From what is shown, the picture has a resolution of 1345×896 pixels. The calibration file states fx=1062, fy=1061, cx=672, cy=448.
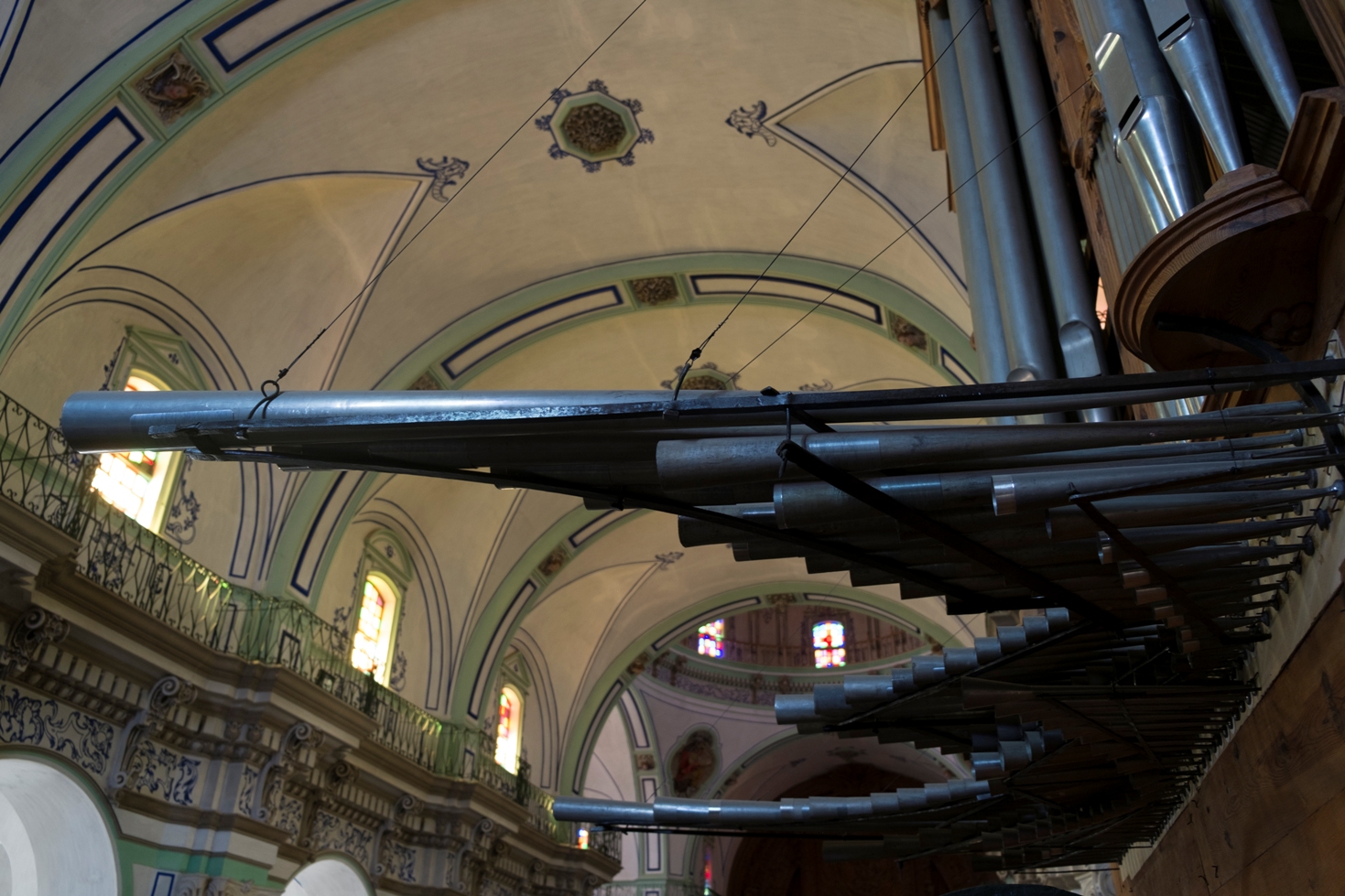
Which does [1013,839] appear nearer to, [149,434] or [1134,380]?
[1134,380]

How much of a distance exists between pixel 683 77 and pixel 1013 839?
22.7 ft

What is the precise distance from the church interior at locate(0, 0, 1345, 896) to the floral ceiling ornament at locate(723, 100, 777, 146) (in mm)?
117

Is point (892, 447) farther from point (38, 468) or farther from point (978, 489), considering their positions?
point (38, 468)

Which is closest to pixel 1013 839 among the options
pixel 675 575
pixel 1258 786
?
pixel 1258 786

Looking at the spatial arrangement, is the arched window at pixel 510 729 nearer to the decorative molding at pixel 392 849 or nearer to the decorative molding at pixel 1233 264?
the decorative molding at pixel 392 849

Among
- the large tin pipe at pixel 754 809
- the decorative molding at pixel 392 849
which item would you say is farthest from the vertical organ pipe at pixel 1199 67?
the decorative molding at pixel 392 849

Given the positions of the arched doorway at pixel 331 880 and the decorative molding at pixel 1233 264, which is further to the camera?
the arched doorway at pixel 331 880

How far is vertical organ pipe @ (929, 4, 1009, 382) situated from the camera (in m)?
5.96

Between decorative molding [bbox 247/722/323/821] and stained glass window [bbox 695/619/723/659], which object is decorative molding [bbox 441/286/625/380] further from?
stained glass window [bbox 695/619/723/659]

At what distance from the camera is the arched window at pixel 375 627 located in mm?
13023

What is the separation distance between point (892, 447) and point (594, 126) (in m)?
8.11

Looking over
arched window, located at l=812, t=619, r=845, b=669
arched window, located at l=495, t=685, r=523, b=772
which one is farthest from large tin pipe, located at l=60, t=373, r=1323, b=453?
arched window, located at l=812, t=619, r=845, b=669

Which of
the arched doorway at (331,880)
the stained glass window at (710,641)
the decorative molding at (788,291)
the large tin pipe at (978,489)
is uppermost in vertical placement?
the stained glass window at (710,641)

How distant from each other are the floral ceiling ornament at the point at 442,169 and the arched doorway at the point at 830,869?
21.9 metres
